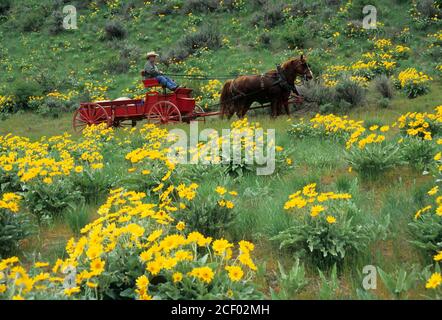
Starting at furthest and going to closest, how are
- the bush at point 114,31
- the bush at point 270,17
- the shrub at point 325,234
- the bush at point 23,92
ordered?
1. the bush at point 114,31
2. the bush at point 270,17
3. the bush at point 23,92
4. the shrub at point 325,234

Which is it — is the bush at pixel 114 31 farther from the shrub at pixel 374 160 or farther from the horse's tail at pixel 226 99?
the shrub at pixel 374 160

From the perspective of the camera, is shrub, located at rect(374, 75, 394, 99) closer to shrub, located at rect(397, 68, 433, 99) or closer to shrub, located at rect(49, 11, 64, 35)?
shrub, located at rect(397, 68, 433, 99)

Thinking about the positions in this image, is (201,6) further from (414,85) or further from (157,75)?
(414,85)

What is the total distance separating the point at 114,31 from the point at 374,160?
21345mm

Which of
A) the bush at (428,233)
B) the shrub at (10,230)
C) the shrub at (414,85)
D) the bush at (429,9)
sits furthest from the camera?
the bush at (429,9)

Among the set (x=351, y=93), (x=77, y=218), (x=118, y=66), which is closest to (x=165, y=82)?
(x=351, y=93)

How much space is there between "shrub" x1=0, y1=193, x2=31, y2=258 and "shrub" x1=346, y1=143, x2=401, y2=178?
12.9 ft

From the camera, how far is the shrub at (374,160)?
17.9 ft

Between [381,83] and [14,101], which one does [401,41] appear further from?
[14,101]

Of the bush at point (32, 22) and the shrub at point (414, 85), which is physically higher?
the bush at point (32, 22)

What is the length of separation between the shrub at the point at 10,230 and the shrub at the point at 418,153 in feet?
14.9

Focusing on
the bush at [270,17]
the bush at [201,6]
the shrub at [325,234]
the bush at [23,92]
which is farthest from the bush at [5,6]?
the shrub at [325,234]

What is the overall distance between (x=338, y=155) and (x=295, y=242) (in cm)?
306

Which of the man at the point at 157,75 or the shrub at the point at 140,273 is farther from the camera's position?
→ the man at the point at 157,75
